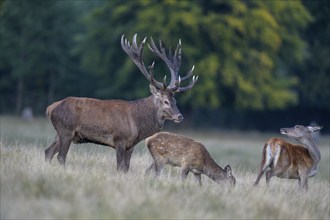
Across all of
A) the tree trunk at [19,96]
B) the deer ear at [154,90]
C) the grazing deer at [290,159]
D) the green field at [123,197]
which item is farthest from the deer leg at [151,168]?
the tree trunk at [19,96]

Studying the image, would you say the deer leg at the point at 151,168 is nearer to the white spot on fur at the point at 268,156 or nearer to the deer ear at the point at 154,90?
the deer ear at the point at 154,90

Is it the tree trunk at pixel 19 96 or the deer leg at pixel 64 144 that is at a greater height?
the deer leg at pixel 64 144

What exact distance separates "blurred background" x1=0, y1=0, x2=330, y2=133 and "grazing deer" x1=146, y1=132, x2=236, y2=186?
2024cm

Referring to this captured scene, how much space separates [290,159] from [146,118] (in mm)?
2496

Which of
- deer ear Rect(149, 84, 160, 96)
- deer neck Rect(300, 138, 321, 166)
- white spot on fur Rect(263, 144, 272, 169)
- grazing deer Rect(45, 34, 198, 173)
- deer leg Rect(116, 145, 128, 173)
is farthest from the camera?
deer neck Rect(300, 138, 321, 166)

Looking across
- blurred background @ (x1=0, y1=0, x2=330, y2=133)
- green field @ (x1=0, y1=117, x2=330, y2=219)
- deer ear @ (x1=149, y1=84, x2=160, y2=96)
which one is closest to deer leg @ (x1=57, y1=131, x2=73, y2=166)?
green field @ (x1=0, y1=117, x2=330, y2=219)

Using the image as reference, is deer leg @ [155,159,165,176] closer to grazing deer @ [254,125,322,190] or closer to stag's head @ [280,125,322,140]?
grazing deer @ [254,125,322,190]

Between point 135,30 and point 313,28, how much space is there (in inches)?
502

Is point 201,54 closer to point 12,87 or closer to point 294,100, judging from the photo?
point 294,100

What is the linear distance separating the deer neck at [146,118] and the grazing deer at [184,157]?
0.16m

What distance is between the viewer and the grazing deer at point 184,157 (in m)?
12.4

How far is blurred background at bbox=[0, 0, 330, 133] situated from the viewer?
3362 cm

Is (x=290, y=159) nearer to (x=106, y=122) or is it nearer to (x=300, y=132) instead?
(x=300, y=132)

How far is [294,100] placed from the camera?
36.2 metres
